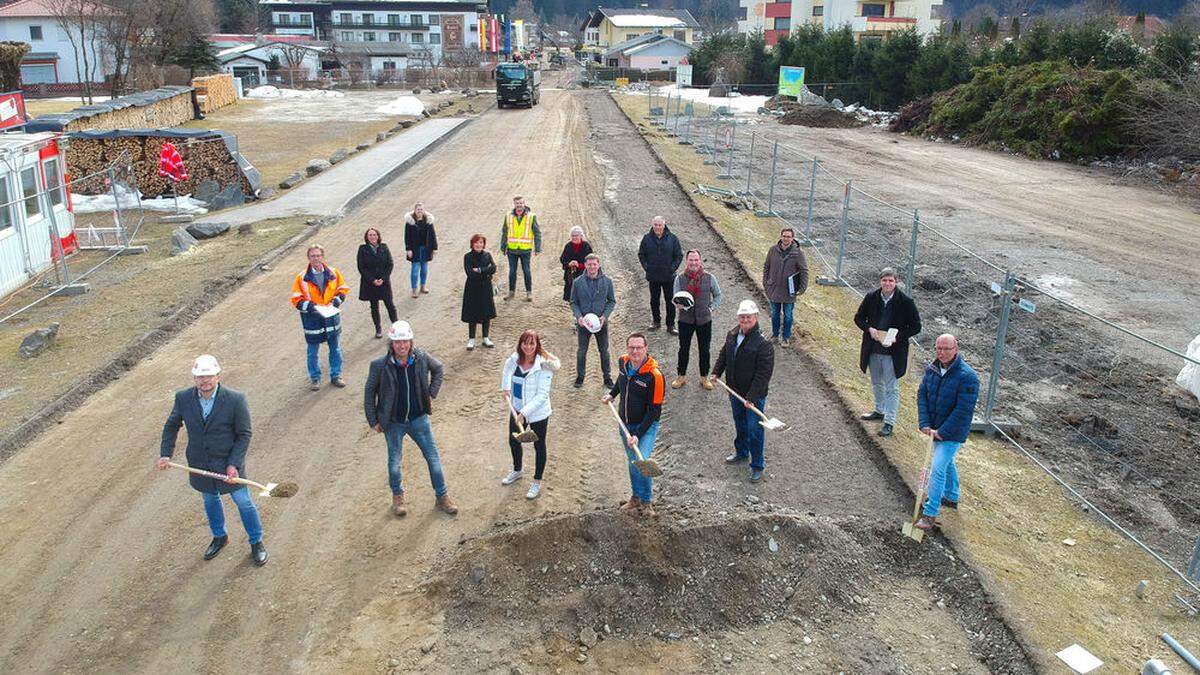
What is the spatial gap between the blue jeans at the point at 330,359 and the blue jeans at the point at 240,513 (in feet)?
11.9

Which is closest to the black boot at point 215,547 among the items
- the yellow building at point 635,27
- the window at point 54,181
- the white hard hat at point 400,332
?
the white hard hat at point 400,332

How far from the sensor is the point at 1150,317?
14.9 meters

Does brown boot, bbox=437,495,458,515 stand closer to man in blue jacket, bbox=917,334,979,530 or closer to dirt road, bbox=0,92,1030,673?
dirt road, bbox=0,92,1030,673

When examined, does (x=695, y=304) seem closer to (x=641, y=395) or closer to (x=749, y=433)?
(x=749, y=433)

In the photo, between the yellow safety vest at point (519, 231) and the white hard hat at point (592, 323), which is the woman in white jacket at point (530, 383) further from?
the yellow safety vest at point (519, 231)

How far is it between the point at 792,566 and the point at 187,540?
5258mm

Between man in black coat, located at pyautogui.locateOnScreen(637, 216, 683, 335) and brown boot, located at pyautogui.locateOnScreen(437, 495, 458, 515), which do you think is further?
man in black coat, located at pyautogui.locateOnScreen(637, 216, 683, 335)

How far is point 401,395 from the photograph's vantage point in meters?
7.64

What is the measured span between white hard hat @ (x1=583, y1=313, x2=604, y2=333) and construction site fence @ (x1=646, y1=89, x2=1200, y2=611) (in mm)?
4375

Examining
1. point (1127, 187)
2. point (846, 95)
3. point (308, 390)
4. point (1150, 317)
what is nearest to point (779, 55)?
point (846, 95)

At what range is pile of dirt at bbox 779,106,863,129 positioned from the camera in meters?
43.2

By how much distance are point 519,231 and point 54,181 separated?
430 inches

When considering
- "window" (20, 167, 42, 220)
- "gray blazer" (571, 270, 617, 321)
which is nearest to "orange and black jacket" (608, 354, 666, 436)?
"gray blazer" (571, 270, 617, 321)

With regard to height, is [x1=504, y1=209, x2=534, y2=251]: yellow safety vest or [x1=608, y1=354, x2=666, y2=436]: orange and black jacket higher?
[x1=504, y1=209, x2=534, y2=251]: yellow safety vest
